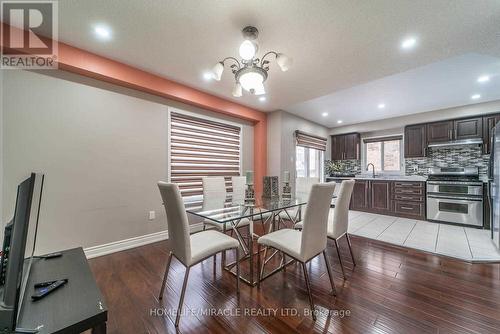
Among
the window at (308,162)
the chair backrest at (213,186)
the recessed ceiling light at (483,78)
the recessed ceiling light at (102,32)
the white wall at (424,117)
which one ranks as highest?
the recessed ceiling light at (102,32)

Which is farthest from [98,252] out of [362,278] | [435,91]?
[435,91]

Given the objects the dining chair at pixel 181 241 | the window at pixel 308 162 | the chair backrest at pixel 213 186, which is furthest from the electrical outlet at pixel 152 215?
the window at pixel 308 162

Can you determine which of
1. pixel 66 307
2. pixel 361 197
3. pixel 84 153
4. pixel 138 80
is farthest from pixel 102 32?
pixel 361 197

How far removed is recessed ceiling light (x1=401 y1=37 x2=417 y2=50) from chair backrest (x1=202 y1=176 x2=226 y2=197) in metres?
2.72

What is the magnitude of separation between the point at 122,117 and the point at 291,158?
10.9ft

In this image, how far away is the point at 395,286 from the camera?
1.84 metres

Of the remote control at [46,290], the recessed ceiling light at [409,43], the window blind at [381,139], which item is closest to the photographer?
the remote control at [46,290]

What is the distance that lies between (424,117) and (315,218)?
4.85 m

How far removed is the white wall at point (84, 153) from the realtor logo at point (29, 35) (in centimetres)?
12

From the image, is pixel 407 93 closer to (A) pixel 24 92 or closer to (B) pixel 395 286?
(B) pixel 395 286

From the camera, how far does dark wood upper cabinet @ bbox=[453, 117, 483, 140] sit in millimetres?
3898

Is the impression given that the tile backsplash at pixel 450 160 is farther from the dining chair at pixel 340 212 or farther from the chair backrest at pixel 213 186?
the chair backrest at pixel 213 186

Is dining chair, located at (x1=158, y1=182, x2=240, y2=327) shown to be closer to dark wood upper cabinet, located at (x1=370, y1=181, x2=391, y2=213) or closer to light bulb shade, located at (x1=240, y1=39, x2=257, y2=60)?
light bulb shade, located at (x1=240, y1=39, x2=257, y2=60)

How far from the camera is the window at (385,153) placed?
5211 mm
